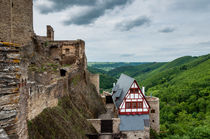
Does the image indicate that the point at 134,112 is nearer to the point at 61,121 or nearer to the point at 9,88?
the point at 61,121

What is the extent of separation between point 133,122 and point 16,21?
791 inches

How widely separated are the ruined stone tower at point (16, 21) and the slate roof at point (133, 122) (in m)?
16.8

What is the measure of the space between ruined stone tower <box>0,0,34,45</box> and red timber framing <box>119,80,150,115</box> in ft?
52.2

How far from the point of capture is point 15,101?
4855 mm

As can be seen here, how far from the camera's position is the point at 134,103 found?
2327cm

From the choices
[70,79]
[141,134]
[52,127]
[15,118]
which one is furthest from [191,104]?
[15,118]

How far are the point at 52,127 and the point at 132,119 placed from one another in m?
14.8

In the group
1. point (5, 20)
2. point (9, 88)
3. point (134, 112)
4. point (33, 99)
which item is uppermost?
point (5, 20)

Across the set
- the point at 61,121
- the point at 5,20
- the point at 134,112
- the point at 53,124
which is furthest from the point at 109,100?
the point at 5,20

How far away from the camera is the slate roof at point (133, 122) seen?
21.0 m

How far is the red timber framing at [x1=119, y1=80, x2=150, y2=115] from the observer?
22.8 metres

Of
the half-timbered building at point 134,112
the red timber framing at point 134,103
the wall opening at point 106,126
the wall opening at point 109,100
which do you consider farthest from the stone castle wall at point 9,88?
the wall opening at point 109,100

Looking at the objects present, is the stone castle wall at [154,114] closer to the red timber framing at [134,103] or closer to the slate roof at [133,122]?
the red timber framing at [134,103]

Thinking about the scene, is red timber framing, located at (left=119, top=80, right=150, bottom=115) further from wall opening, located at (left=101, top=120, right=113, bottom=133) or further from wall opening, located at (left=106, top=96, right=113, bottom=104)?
wall opening, located at (left=106, top=96, right=113, bottom=104)
